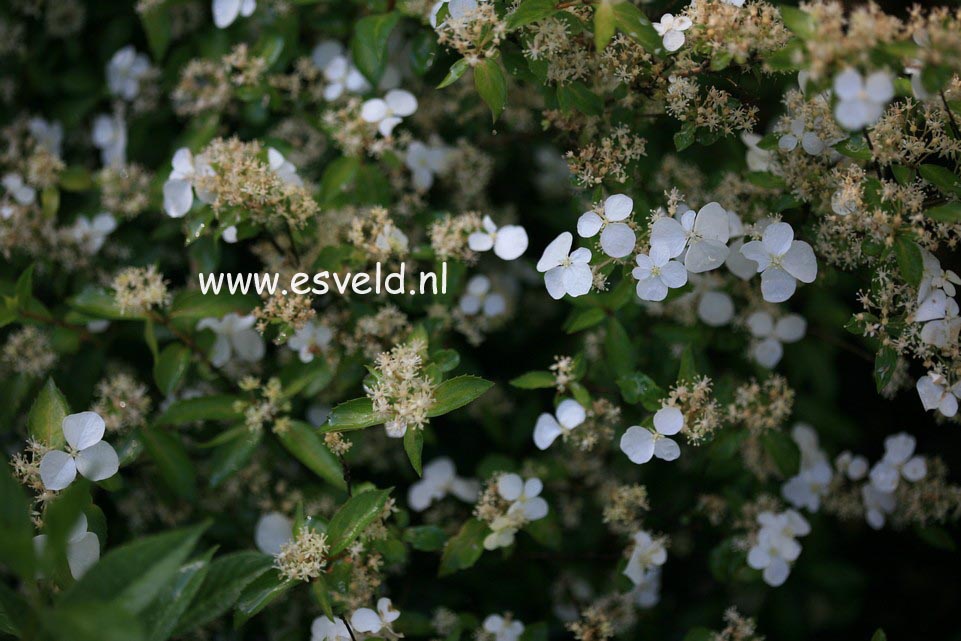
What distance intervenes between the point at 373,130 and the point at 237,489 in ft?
3.33

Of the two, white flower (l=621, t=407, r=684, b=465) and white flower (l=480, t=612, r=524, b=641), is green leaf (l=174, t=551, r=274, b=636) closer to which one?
white flower (l=480, t=612, r=524, b=641)

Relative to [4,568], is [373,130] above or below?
above

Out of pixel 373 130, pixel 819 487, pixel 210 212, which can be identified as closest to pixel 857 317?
pixel 819 487

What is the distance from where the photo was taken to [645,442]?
1702 mm

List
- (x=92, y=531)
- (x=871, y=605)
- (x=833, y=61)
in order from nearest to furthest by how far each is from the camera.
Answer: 1. (x=833, y=61)
2. (x=92, y=531)
3. (x=871, y=605)

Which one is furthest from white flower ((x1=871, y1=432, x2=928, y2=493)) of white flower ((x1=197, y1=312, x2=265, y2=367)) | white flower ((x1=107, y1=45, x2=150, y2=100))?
white flower ((x1=107, y1=45, x2=150, y2=100))

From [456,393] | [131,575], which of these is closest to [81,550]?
[131,575]

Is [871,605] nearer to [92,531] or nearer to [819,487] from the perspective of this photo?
[819,487]

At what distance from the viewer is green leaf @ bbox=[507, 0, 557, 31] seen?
156cm

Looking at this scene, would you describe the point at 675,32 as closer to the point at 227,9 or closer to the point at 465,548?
the point at 465,548

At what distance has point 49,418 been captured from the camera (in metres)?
1.67

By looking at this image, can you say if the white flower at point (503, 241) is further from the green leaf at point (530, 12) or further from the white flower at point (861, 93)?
the white flower at point (861, 93)

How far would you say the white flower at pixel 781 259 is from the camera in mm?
1634

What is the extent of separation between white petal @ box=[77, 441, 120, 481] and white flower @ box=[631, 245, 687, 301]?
1.09m
